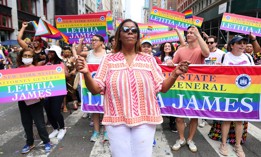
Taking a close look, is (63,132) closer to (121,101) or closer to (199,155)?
(199,155)

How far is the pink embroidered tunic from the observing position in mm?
2113

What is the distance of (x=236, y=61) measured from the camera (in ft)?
13.1

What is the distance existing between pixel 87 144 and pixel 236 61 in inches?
126

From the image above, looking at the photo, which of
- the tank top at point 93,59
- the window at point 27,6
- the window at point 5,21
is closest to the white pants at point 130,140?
the tank top at point 93,59

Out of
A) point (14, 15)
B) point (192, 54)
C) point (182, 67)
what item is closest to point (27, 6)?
point (14, 15)

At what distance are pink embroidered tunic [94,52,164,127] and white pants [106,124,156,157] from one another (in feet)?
0.24

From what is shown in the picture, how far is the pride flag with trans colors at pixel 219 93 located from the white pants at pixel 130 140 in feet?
7.43

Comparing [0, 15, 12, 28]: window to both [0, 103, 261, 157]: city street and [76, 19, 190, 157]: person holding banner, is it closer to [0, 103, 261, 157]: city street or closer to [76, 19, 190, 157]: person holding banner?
[0, 103, 261, 157]: city street

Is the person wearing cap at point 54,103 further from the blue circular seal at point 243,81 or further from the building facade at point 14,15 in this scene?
the building facade at point 14,15

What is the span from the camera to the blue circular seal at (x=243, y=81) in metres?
3.97

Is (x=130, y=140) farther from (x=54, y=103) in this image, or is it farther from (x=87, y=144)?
(x=54, y=103)

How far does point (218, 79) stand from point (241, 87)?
1.37 feet

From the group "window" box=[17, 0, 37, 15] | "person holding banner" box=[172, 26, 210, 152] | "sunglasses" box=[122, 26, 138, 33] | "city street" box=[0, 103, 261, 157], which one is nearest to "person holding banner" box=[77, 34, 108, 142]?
"city street" box=[0, 103, 261, 157]

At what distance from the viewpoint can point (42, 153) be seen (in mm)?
3947
